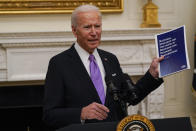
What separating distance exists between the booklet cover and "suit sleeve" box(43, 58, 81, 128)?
54 cm

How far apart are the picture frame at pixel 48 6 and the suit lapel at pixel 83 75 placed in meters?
2.04

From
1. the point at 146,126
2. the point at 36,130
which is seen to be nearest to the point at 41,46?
the point at 36,130

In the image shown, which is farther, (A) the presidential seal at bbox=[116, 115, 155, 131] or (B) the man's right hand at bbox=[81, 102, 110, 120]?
(B) the man's right hand at bbox=[81, 102, 110, 120]

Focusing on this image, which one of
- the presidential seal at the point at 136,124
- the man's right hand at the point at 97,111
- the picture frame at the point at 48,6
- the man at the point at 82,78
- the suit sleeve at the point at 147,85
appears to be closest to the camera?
the presidential seal at the point at 136,124

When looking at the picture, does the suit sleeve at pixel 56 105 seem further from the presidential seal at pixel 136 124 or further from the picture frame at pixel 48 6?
the picture frame at pixel 48 6

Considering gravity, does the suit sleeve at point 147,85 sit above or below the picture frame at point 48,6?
below

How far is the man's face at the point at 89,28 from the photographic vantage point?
1952 millimetres

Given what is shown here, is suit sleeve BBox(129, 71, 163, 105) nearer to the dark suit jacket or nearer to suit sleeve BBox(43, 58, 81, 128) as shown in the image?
the dark suit jacket

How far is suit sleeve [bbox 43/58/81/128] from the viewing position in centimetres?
177

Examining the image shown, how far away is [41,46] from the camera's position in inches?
152

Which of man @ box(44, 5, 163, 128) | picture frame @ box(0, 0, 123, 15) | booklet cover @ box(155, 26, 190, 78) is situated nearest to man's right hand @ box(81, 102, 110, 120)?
man @ box(44, 5, 163, 128)

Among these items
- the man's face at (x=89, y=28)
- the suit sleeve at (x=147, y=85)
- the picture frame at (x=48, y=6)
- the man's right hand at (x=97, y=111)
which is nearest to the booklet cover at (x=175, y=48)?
the suit sleeve at (x=147, y=85)

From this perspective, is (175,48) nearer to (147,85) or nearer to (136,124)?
(147,85)

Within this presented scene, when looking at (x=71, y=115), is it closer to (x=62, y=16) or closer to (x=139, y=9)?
(x=62, y=16)
